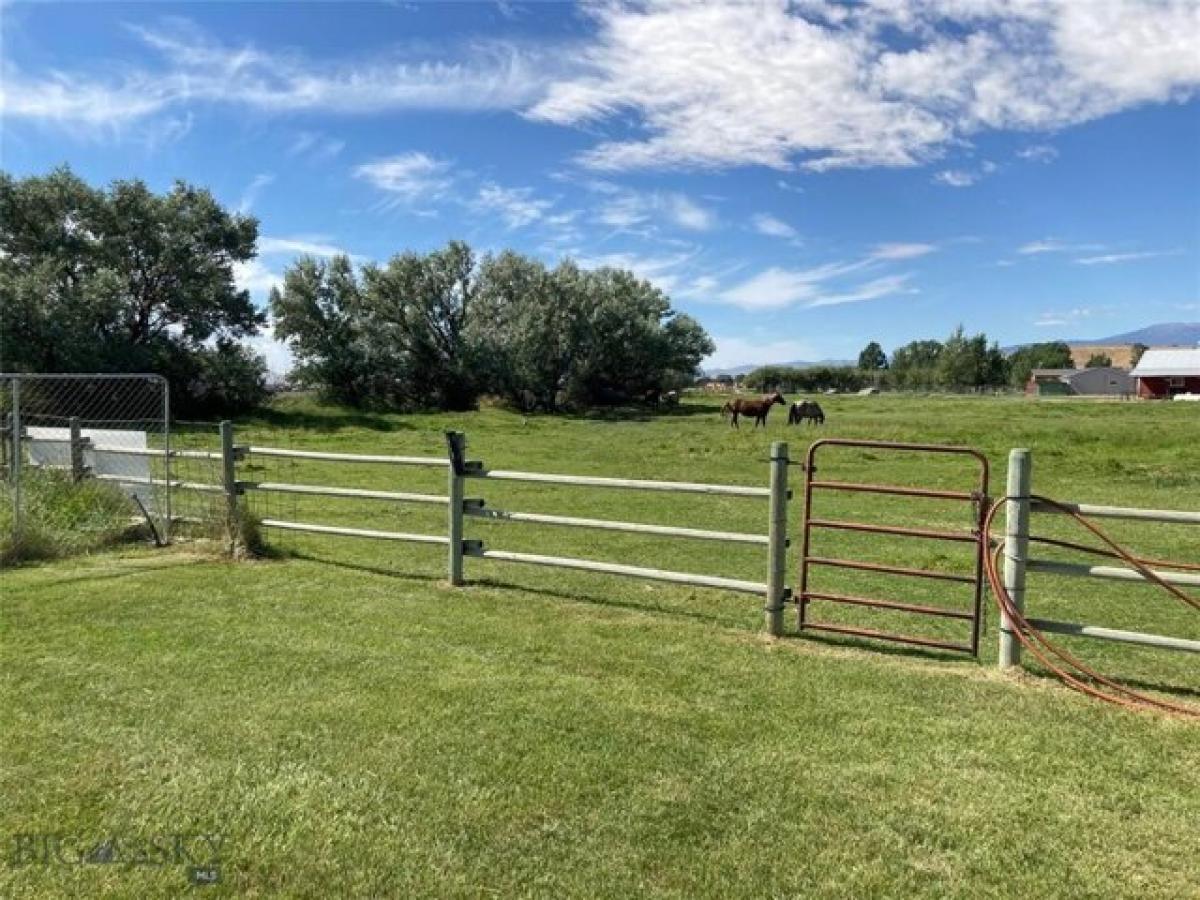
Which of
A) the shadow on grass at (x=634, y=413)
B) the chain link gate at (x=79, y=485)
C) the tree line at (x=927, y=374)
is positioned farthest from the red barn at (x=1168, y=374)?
the chain link gate at (x=79, y=485)

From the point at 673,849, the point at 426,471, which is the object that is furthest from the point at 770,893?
the point at 426,471

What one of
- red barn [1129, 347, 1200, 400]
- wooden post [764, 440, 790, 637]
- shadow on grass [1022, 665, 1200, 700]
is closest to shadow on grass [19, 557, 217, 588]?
wooden post [764, 440, 790, 637]

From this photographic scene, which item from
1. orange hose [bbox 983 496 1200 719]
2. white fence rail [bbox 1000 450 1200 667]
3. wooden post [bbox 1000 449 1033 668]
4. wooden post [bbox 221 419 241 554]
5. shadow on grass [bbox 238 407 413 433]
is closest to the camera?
orange hose [bbox 983 496 1200 719]

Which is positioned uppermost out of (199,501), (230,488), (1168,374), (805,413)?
(1168,374)

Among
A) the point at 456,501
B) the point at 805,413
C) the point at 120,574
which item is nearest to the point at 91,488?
the point at 120,574

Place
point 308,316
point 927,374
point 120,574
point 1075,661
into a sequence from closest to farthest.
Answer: point 1075,661, point 120,574, point 308,316, point 927,374

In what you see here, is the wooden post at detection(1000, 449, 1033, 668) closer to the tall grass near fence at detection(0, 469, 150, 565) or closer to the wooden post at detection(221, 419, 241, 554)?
the wooden post at detection(221, 419, 241, 554)

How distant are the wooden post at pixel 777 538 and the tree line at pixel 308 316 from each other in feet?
119

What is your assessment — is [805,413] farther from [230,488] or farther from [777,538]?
[777,538]

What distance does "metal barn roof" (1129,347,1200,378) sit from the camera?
286 feet

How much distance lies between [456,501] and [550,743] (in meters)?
3.55

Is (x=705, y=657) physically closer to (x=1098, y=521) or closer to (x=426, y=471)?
(x=1098, y=521)

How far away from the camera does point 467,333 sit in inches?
2176

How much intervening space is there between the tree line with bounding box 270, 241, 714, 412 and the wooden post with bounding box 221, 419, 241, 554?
44.1 m
